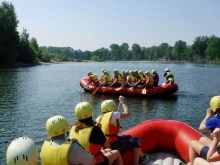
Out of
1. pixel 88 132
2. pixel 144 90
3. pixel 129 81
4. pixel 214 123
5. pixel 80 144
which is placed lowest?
pixel 144 90

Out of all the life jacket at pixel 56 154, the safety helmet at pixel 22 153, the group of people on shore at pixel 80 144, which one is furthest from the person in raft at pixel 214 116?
the safety helmet at pixel 22 153

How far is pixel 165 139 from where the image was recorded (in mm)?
Answer: 5566

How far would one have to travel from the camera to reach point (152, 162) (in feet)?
16.6

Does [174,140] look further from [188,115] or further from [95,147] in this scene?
[188,115]

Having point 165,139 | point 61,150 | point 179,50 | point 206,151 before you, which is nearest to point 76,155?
point 61,150

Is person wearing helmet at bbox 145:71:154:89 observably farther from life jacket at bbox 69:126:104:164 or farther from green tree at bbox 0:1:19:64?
green tree at bbox 0:1:19:64

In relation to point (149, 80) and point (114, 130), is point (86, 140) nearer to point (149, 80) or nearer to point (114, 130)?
point (114, 130)

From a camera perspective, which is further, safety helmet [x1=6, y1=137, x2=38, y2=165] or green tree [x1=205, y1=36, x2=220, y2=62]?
green tree [x1=205, y1=36, x2=220, y2=62]

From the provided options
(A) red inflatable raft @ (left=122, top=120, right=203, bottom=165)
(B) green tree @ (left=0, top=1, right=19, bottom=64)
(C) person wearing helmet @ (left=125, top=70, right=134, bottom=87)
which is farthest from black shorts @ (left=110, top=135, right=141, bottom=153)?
(B) green tree @ (left=0, top=1, right=19, bottom=64)

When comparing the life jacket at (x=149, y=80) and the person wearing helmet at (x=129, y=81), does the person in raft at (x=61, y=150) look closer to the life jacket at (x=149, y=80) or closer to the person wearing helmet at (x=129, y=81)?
the life jacket at (x=149, y=80)

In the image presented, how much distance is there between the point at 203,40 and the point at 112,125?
95960mm

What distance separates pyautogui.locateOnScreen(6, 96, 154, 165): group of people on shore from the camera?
2291 millimetres

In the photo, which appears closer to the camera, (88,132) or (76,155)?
(76,155)

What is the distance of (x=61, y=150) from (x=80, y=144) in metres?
0.51
